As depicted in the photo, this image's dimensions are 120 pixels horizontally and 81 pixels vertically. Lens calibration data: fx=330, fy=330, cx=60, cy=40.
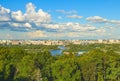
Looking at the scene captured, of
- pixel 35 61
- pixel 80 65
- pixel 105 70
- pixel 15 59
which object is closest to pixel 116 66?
pixel 105 70

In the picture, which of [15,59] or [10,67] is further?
[15,59]

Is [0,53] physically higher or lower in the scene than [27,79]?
higher

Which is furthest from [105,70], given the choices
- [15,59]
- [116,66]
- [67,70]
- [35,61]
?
[15,59]

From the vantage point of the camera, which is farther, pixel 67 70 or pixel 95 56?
pixel 95 56

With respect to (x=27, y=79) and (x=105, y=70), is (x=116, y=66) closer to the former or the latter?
(x=105, y=70)

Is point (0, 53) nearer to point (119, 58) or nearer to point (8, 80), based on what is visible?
point (8, 80)

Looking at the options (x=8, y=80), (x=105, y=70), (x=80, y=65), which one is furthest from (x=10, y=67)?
(x=105, y=70)

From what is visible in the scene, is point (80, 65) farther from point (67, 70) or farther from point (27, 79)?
point (27, 79)
